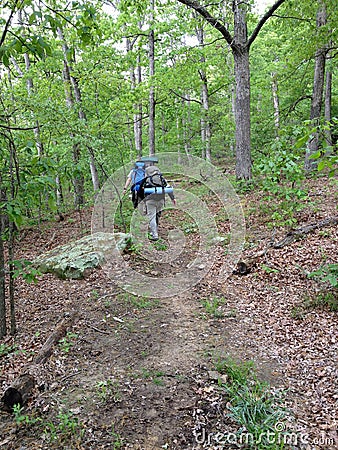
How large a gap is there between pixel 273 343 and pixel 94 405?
2.39 m

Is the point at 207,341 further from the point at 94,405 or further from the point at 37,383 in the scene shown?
the point at 37,383

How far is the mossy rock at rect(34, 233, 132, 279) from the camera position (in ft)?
25.0

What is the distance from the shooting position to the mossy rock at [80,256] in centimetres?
763

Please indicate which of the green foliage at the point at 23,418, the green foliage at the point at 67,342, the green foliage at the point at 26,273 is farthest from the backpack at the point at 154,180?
the green foliage at the point at 23,418

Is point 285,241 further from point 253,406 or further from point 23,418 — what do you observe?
point 23,418

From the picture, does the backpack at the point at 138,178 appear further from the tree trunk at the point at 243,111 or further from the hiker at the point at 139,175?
the tree trunk at the point at 243,111

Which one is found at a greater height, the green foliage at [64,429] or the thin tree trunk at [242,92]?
the thin tree trunk at [242,92]

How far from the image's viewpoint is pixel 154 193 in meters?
8.34

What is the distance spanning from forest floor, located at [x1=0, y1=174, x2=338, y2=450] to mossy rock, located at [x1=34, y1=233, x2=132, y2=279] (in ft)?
0.91

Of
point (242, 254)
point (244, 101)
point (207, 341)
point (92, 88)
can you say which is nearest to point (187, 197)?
point (244, 101)

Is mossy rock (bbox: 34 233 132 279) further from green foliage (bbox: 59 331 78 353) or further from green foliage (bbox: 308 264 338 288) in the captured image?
green foliage (bbox: 308 264 338 288)

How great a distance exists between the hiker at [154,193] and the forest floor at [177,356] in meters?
1.95

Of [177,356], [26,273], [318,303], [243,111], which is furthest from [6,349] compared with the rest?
[243,111]

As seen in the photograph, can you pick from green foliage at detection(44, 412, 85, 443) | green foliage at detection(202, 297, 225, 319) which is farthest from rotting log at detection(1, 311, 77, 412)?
green foliage at detection(202, 297, 225, 319)
